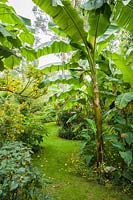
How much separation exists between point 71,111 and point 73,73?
3596 millimetres

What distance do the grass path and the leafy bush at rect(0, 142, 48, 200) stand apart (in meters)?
1.11

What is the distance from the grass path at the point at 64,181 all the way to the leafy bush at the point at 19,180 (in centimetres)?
111

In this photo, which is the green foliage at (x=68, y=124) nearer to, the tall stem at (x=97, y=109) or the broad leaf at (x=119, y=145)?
the tall stem at (x=97, y=109)

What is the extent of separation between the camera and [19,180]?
2.36 m

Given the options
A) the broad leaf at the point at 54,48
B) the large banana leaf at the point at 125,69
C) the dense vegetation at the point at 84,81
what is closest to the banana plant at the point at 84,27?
the dense vegetation at the point at 84,81

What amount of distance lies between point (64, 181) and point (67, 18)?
2768 mm

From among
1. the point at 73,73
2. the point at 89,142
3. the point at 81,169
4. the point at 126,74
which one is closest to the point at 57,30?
the point at 73,73

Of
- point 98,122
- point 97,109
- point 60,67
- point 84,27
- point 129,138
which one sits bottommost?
point 129,138

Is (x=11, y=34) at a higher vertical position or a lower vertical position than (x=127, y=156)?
higher

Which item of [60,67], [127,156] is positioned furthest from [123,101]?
[60,67]

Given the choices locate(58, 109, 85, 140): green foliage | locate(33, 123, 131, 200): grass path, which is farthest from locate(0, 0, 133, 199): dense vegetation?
locate(58, 109, 85, 140): green foliage

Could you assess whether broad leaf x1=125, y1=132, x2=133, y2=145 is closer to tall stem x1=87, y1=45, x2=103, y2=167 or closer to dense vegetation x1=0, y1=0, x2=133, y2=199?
dense vegetation x1=0, y1=0, x2=133, y2=199

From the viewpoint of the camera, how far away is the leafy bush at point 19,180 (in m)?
2.38

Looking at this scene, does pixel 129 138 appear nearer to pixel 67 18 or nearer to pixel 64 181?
pixel 64 181
